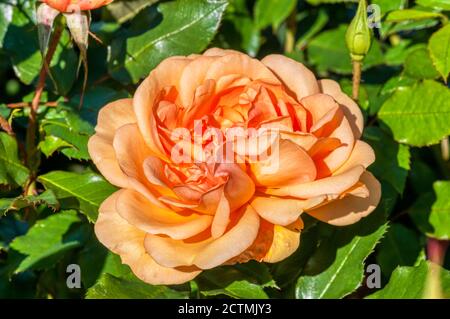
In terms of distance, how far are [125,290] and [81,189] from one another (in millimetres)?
158

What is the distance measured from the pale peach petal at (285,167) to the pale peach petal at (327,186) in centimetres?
1

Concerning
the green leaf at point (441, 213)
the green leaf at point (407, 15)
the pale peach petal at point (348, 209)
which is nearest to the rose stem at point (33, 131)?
the pale peach petal at point (348, 209)

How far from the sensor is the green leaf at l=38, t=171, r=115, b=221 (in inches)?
42.5

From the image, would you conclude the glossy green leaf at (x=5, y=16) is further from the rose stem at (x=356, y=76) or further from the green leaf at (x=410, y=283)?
the green leaf at (x=410, y=283)

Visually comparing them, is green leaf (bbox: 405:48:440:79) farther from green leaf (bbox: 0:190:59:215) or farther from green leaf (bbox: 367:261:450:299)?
green leaf (bbox: 0:190:59:215)

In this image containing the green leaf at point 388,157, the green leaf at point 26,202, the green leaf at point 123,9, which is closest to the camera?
the green leaf at point 26,202

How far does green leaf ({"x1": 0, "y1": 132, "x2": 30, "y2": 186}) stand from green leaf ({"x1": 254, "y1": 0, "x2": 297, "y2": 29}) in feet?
1.98

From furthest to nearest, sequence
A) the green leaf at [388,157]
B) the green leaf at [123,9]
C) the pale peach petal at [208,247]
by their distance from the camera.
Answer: the green leaf at [123,9] → the green leaf at [388,157] → the pale peach petal at [208,247]

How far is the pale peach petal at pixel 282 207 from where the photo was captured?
36.0 inches

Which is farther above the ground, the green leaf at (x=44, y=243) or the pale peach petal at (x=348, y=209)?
the pale peach petal at (x=348, y=209)

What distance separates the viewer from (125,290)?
3.50 feet

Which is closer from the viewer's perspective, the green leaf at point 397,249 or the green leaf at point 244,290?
the green leaf at point 244,290

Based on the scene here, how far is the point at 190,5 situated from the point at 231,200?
0.46m

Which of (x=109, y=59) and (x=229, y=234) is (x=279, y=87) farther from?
(x=109, y=59)
